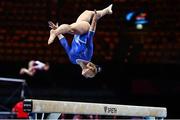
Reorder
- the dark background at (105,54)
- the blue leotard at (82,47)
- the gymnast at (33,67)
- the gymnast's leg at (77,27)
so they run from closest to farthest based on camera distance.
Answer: the gymnast's leg at (77,27)
the blue leotard at (82,47)
the gymnast at (33,67)
the dark background at (105,54)

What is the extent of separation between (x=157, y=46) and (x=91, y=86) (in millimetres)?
2551

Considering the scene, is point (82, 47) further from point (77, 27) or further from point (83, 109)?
point (83, 109)

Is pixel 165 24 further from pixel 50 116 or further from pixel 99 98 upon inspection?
pixel 50 116

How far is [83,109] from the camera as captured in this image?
6207mm

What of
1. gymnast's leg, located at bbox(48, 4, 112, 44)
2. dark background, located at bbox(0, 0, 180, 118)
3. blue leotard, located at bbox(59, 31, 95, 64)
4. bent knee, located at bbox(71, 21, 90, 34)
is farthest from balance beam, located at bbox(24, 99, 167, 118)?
dark background, located at bbox(0, 0, 180, 118)

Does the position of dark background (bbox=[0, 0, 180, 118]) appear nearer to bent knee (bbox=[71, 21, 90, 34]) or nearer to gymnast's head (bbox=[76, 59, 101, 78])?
gymnast's head (bbox=[76, 59, 101, 78])

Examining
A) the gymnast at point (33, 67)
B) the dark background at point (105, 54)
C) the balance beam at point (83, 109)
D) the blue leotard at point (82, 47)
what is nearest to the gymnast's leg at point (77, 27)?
the blue leotard at point (82, 47)

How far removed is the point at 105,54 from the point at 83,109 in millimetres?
7617

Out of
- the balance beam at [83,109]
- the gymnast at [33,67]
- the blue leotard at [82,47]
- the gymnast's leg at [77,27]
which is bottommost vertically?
the balance beam at [83,109]

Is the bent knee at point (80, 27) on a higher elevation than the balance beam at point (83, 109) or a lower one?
higher

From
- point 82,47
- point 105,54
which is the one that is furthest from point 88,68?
point 105,54

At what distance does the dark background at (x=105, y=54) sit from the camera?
1255cm

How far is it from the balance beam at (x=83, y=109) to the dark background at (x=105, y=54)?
532 cm

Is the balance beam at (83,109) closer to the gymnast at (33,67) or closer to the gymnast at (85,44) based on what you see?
the gymnast at (85,44)
